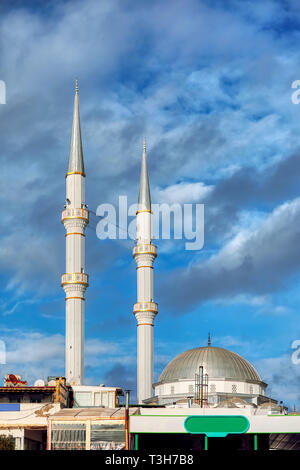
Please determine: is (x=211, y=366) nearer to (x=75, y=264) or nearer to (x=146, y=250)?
(x=146, y=250)

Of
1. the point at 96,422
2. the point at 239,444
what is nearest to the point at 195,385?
the point at 96,422

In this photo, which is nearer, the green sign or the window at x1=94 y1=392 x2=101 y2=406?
the green sign

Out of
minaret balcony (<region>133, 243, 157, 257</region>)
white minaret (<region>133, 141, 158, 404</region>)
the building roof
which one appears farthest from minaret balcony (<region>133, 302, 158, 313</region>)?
the building roof

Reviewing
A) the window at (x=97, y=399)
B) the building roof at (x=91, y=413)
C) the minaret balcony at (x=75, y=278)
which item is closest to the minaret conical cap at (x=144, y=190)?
the minaret balcony at (x=75, y=278)

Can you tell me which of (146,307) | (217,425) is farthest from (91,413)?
(146,307)

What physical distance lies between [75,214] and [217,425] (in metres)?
34.7

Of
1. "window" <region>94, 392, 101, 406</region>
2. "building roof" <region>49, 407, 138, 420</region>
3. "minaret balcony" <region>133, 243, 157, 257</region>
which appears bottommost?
"building roof" <region>49, 407, 138, 420</region>

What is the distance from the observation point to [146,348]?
77938 mm

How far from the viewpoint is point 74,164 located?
7625 cm

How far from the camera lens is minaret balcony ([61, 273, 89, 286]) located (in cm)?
7200

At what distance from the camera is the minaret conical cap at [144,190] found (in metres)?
83.5

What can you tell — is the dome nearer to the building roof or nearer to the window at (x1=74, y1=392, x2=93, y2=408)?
the window at (x1=74, y1=392, x2=93, y2=408)
